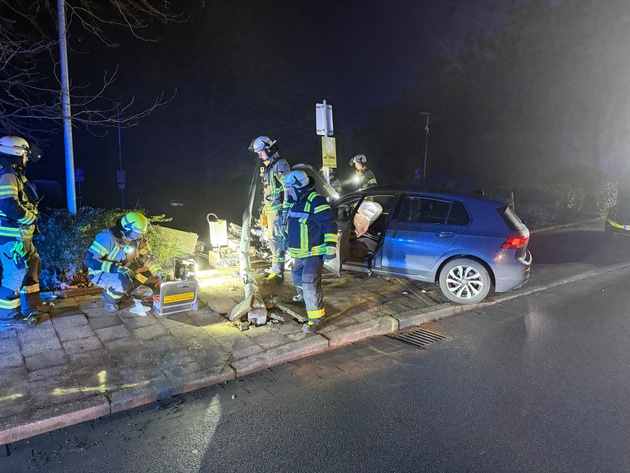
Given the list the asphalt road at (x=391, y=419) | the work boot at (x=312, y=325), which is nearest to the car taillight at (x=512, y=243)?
the asphalt road at (x=391, y=419)

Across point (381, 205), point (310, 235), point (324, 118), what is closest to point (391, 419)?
point (310, 235)

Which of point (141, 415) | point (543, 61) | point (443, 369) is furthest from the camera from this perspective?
point (543, 61)

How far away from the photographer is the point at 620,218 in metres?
12.1

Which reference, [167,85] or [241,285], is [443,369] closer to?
[241,285]

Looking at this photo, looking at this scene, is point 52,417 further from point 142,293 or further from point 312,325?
point 312,325

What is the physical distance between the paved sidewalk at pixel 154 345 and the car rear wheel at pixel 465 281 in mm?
173

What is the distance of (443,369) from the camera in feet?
15.0

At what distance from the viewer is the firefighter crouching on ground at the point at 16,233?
191 inches

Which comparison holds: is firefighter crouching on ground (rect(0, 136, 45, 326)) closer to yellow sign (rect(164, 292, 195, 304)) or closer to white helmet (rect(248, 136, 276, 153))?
yellow sign (rect(164, 292, 195, 304))

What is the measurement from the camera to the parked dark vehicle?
1201 cm

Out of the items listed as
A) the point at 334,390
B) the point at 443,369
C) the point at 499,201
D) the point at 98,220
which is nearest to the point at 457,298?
the point at 499,201

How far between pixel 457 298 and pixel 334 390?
3.14 metres

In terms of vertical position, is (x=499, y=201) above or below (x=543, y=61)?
below

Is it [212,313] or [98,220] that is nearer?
[212,313]
